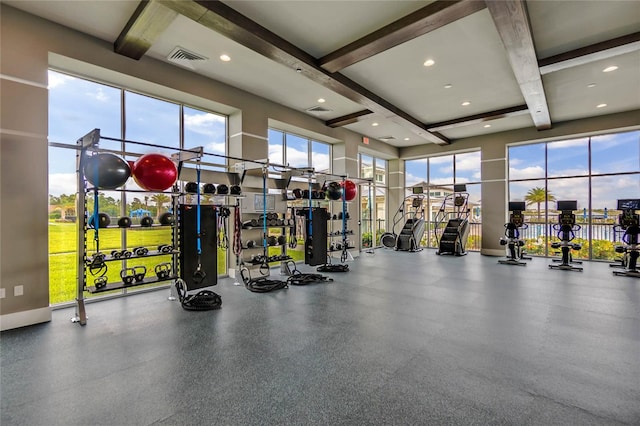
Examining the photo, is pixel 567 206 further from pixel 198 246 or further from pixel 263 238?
pixel 198 246

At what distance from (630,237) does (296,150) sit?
28.1ft

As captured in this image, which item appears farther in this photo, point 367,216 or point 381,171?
point 381,171

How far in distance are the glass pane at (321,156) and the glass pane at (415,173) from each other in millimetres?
4314

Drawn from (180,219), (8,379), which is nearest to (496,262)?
(180,219)

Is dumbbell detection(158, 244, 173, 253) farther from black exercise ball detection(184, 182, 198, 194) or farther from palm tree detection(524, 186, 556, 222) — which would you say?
palm tree detection(524, 186, 556, 222)

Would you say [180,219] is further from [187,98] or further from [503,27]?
[503,27]

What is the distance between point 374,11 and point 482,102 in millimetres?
4835

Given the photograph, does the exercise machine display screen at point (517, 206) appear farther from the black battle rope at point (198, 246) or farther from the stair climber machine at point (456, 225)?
Answer: the black battle rope at point (198, 246)

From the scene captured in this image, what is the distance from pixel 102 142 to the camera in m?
4.97

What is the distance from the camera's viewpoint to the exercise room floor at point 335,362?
7.34 feet

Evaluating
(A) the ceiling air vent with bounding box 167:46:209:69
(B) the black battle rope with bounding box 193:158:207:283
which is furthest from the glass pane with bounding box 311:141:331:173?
(B) the black battle rope with bounding box 193:158:207:283

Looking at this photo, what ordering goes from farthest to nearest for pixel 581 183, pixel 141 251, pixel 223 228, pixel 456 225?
pixel 456 225 → pixel 581 183 → pixel 223 228 → pixel 141 251

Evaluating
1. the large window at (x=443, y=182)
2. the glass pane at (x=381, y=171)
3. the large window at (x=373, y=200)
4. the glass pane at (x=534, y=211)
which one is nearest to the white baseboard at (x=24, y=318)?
the large window at (x=373, y=200)

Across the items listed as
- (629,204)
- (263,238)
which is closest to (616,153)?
(629,204)
